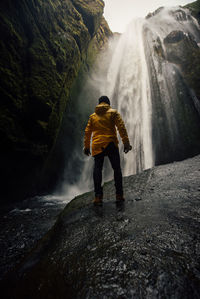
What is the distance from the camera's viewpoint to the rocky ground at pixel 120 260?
3.63ft

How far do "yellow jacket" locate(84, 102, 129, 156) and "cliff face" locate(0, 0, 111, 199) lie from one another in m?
3.17

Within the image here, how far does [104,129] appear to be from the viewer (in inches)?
127

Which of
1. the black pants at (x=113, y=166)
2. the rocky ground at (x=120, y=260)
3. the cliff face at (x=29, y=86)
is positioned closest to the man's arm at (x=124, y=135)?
the black pants at (x=113, y=166)

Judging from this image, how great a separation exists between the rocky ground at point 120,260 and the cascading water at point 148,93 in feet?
25.5

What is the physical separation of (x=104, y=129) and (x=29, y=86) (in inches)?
160

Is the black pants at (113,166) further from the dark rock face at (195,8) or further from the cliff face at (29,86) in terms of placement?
the dark rock face at (195,8)

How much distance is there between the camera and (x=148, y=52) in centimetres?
1410

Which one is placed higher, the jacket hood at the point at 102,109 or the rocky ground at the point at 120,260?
the jacket hood at the point at 102,109

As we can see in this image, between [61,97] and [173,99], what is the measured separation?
7.46 m

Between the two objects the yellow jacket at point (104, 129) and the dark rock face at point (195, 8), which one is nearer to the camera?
the yellow jacket at point (104, 129)

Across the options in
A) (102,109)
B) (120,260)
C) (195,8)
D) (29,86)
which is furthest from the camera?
(195,8)

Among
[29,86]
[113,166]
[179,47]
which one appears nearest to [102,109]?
[113,166]

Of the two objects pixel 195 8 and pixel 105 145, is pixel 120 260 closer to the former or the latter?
pixel 105 145

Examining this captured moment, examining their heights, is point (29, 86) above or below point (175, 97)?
below
